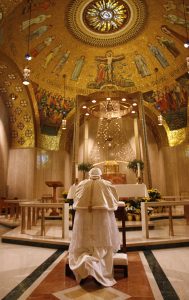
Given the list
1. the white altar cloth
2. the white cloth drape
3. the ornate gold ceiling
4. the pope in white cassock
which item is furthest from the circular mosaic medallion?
the white cloth drape

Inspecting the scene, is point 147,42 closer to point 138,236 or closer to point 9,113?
point 9,113

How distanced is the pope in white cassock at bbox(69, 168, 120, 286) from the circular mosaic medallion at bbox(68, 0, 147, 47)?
11.0 m


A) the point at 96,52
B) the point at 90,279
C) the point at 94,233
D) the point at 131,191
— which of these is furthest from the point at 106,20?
the point at 90,279

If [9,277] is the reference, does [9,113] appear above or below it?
above

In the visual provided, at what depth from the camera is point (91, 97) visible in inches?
501

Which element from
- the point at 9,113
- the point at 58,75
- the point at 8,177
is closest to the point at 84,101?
the point at 58,75

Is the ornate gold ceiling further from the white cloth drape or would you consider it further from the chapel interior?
the white cloth drape

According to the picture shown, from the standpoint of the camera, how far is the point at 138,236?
20.9 ft

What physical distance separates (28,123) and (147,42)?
29.8ft

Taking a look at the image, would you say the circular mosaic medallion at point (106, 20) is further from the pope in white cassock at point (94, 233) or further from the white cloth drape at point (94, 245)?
the white cloth drape at point (94, 245)

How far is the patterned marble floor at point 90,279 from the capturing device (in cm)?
310

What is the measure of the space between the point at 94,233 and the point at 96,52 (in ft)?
44.6

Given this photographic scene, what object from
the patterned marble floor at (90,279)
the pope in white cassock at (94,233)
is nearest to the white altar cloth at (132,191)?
the patterned marble floor at (90,279)

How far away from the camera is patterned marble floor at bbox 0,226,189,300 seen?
310cm
